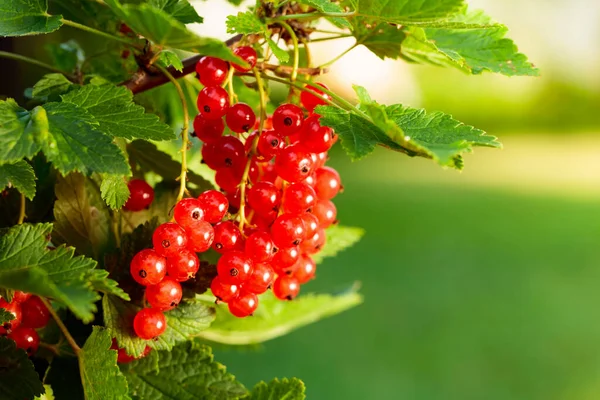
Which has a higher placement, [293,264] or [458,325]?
[293,264]

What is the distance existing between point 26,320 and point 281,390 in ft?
0.61

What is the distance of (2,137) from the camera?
38cm

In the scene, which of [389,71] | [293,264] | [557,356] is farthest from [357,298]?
[389,71]

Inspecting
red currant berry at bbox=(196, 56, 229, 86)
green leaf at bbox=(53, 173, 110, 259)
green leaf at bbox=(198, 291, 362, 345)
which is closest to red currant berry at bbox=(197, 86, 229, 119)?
red currant berry at bbox=(196, 56, 229, 86)

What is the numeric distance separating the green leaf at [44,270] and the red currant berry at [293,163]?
15 centimetres

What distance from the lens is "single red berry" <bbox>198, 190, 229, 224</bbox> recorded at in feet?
1.54

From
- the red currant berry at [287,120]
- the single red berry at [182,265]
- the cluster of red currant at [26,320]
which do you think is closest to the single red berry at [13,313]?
the cluster of red currant at [26,320]

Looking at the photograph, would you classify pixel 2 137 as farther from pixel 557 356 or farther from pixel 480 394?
pixel 557 356

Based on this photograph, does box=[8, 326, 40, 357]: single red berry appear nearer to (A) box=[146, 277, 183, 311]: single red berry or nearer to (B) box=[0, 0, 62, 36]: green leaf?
(A) box=[146, 277, 183, 311]: single red berry

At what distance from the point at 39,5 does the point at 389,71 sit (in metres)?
6.57

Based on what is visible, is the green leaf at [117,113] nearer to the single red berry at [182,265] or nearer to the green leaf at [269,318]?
the single red berry at [182,265]

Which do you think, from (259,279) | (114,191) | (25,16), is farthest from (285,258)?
(25,16)

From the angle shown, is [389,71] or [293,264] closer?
[293,264]

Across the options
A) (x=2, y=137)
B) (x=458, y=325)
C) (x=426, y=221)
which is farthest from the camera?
(x=426, y=221)
